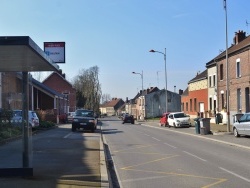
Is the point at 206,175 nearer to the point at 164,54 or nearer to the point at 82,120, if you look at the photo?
the point at 82,120

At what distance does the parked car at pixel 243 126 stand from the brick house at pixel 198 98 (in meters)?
24.8

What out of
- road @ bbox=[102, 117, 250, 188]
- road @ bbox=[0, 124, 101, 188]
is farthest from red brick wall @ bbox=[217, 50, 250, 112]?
road @ bbox=[0, 124, 101, 188]

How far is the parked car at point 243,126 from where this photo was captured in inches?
1035

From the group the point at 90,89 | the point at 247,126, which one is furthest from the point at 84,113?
the point at 90,89

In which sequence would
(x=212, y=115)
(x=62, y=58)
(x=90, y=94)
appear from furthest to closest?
1. (x=90, y=94)
2. (x=212, y=115)
3. (x=62, y=58)

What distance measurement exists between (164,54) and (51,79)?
50257mm

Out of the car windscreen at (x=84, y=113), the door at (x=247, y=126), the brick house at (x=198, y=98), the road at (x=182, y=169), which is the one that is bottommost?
the road at (x=182, y=169)

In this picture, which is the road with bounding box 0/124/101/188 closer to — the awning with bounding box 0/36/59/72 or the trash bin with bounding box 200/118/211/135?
the awning with bounding box 0/36/59/72

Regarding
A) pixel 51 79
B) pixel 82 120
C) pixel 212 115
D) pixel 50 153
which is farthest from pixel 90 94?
pixel 50 153

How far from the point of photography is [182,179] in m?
11.2

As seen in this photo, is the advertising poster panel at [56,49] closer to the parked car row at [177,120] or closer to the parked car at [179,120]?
the parked car row at [177,120]

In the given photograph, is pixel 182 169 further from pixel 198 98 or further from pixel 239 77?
pixel 198 98

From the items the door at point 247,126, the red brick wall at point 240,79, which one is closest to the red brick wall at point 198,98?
the red brick wall at point 240,79

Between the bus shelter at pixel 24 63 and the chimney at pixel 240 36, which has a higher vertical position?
the chimney at pixel 240 36
